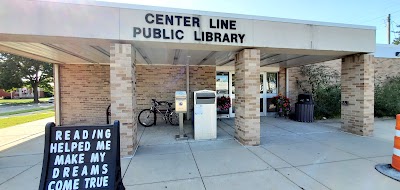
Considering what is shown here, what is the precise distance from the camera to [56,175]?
6.96 feet

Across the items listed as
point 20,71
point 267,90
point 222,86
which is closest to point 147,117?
point 222,86

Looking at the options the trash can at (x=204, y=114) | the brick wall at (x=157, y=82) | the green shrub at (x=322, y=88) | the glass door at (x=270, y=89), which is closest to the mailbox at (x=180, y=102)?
the trash can at (x=204, y=114)

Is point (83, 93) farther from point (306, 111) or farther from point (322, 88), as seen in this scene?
point (322, 88)

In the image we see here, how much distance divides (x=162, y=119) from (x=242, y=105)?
4256 mm

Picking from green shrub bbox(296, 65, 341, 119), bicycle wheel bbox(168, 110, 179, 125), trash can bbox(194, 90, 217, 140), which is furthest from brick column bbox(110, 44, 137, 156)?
green shrub bbox(296, 65, 341, 119)

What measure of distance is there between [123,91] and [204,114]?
2298 mm

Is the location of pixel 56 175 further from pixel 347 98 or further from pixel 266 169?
pixel 347 98

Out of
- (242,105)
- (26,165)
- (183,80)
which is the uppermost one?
(183,80)

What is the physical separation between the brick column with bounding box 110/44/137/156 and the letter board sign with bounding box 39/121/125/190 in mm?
1848

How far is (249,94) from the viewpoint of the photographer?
184 inches

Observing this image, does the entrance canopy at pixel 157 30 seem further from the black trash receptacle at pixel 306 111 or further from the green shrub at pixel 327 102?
the green shrub at pixel 327 102

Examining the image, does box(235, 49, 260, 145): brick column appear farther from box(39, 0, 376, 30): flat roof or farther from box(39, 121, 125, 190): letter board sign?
box(39, 121, 125, 190): letter board sign

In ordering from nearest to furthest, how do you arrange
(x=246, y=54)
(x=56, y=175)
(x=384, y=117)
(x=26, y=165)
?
(x=56, y=175), (x=26, y=165), (x=246, y=54), (x=384, y=117)

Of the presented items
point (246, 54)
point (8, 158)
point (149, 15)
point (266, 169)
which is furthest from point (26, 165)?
point (246, 54)
